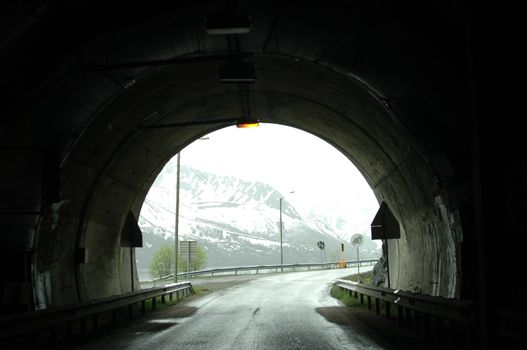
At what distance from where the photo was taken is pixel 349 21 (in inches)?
352

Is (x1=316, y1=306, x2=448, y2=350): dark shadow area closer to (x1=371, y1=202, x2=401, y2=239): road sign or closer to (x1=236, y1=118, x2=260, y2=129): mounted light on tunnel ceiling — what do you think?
(x1=371, y1=202, x2=401, y2=239): road sign

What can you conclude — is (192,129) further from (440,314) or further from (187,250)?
(187,250)

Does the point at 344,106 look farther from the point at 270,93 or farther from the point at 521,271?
the point at 521,271

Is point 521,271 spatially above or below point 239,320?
above

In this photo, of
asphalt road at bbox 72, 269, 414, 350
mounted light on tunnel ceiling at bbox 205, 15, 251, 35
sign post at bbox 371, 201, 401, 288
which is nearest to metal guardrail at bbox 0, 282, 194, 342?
asphalt road at bbox 72, 269, 414, 350

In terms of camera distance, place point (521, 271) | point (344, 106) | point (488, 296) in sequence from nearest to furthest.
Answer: point (488, 296)
point (521, 271)
point (344, 106)

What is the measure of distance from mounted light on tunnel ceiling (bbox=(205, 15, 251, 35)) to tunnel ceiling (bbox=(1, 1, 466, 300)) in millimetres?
323

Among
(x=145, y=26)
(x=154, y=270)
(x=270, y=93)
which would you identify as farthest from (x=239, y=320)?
(x=154, y=270)

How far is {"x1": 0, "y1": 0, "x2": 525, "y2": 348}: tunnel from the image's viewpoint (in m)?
8.00

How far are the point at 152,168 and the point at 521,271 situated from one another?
1235 centimetres

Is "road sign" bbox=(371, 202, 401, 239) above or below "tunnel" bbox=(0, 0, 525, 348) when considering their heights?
below

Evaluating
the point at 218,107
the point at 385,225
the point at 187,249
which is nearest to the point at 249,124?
the point at 218,107

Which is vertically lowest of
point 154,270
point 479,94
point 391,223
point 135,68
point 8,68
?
point 154,270

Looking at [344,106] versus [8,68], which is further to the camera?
[344,106]
